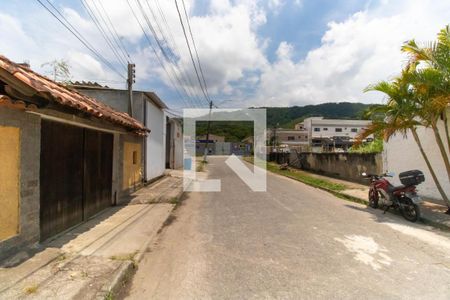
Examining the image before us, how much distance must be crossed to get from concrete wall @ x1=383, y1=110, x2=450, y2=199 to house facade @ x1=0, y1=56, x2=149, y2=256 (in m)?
9.81

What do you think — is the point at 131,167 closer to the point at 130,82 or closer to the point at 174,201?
the point at 174,201

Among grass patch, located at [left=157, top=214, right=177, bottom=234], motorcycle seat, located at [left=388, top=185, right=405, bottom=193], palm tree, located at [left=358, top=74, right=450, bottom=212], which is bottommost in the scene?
grass patch, located at [left=157, top=214, right=177, bottom=234]

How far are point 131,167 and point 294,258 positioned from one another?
8301 mm

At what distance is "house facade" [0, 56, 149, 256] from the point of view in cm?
433

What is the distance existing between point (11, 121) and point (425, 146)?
1135 cm

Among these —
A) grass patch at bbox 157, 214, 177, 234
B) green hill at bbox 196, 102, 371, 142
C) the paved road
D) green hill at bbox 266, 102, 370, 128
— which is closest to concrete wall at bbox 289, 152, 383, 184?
the paved road

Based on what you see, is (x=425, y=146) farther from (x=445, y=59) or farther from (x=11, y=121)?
(x=11, y=121)

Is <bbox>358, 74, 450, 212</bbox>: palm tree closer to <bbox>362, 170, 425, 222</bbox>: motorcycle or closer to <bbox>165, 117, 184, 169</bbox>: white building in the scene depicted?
<bbox>362, 170, 425, 222</bbox>: motorcycle

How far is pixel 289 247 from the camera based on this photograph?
18.1 feet

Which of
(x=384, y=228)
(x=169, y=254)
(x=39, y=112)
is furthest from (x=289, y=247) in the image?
(x=39, y=112)

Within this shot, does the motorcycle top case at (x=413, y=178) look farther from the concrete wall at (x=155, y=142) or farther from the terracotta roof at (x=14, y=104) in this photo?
the concrete wall at (x=155, y=142)

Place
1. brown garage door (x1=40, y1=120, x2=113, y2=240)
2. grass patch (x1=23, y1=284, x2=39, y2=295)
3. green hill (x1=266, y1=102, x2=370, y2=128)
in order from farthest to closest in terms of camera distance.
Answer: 1. green hill (x1=266, y1=102, x2=370, y2=128)
2. brown garage door (x1=40, y1=120, x2=113, y2=240)
3. grass patch (x1=23, y1=284, x2=39, y2=295)

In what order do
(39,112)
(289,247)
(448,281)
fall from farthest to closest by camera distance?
(289,247), (39,112), (448,281)

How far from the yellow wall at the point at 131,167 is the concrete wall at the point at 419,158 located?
9.90m
